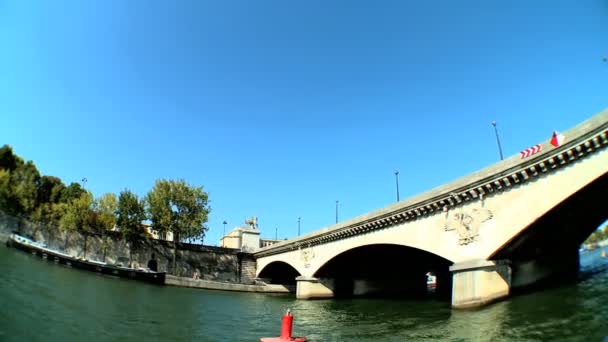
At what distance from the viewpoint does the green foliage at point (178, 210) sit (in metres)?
57.7

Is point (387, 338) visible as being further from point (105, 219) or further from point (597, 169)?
point (105, 219)

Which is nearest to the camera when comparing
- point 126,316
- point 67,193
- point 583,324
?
point 583,324

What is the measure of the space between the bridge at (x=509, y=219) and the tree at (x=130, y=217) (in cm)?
4017

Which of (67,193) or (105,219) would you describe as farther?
(67,193)

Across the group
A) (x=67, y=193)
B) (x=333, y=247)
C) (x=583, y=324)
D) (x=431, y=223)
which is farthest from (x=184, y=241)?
(x=583, y=324)

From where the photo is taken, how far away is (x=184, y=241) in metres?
63.3

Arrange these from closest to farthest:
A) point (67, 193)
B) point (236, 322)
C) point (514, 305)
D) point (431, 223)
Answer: point (514, 305)
point (236, 322)
point (431, 223)
point (67, 193)

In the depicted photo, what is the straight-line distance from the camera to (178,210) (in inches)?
2338

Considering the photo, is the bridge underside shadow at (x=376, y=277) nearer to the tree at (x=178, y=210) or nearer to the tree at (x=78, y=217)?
the tree at (x=178, y=210)

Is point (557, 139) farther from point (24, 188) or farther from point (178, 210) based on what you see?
point (24, 188)

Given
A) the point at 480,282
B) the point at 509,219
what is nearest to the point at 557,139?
the point at 509,219

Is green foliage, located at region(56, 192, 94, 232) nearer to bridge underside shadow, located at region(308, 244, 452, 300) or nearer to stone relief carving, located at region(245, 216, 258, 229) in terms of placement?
stone relief carving, located at region(245, 216, 258, 229)

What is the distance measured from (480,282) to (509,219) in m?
3.63

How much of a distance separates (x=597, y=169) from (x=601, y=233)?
133 meters
